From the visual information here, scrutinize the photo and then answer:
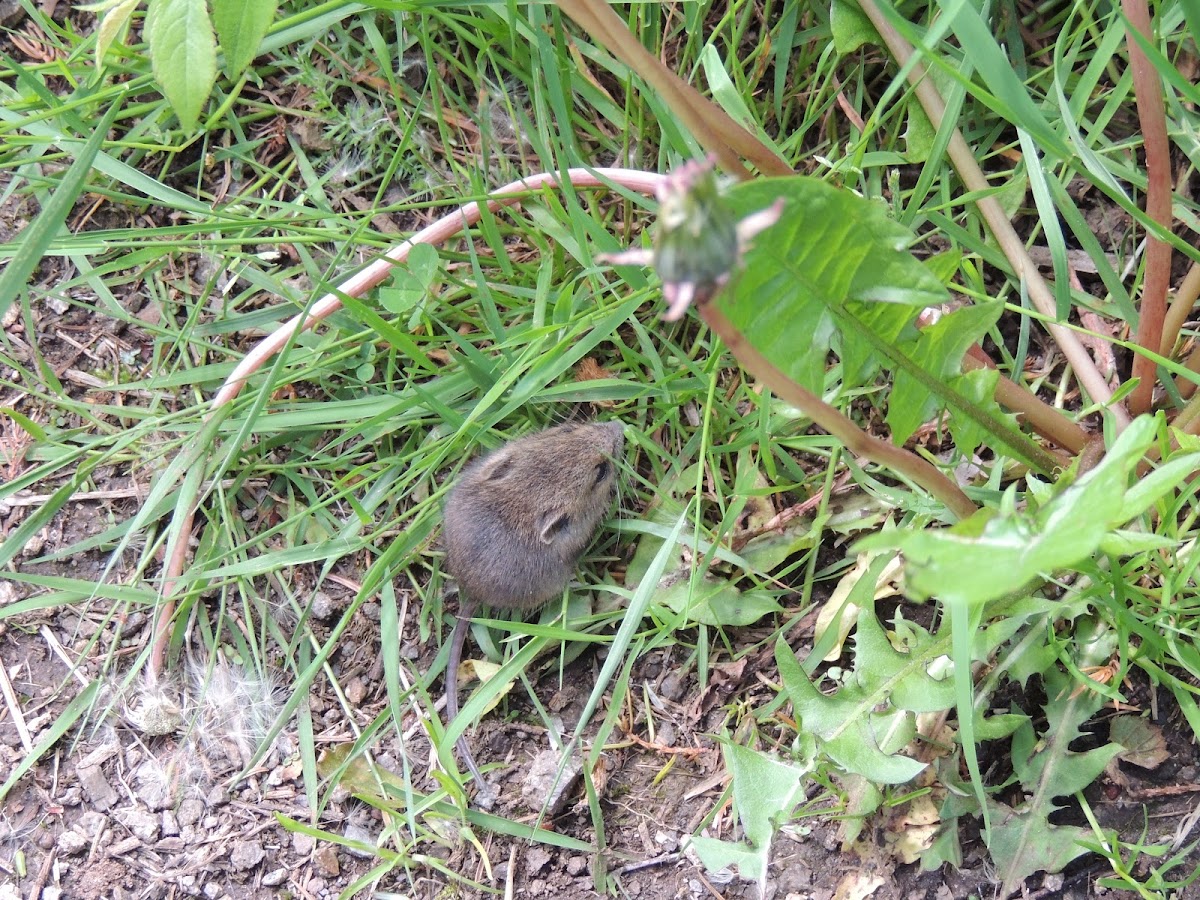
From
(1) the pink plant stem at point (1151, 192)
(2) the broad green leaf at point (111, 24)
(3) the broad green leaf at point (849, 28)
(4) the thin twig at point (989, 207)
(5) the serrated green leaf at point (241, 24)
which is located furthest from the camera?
(3) the broad green leaf at point (849, 28)

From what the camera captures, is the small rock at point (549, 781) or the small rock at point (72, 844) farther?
the small rock at point (72, 844)

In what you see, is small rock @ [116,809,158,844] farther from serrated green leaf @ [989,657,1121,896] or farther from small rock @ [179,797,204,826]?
serrated green leaf @ [989,657,1121,896]

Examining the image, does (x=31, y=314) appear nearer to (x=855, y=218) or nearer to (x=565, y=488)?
(x=565, y=488)

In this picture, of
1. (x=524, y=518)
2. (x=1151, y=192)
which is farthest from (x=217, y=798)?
(x=1151, y=192)

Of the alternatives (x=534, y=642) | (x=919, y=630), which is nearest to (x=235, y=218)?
(x=534, y=642)

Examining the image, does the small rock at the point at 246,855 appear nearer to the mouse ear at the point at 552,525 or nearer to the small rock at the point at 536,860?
the small rock at the point at 536,860

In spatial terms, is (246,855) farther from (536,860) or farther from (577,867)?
(577,867)

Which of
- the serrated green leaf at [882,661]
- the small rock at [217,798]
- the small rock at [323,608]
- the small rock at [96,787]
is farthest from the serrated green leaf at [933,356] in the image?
the small rock at [96,787]

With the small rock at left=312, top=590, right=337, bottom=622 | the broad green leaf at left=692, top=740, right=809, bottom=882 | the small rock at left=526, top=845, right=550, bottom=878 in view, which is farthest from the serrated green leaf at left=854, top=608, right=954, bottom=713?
the small rock at left=312, top=590, right=337, bottom=622
